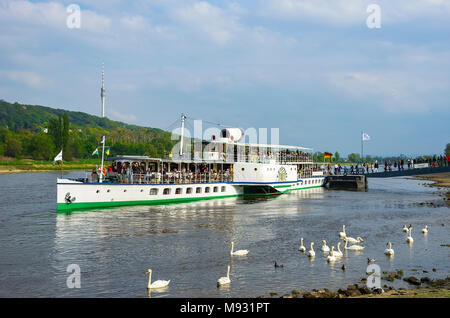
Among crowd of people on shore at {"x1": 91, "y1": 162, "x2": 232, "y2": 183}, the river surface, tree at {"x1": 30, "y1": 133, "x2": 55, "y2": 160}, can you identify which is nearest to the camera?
the river surface

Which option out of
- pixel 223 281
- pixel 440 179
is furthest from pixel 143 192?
pixel 440 179

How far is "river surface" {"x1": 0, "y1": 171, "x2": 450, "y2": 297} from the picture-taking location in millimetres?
19594

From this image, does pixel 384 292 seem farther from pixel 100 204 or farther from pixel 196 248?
pixel 100 204

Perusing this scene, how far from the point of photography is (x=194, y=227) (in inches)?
1380

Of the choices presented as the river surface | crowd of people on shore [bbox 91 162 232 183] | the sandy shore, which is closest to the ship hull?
crowd of people on shore [bbox 91 162 232 183]

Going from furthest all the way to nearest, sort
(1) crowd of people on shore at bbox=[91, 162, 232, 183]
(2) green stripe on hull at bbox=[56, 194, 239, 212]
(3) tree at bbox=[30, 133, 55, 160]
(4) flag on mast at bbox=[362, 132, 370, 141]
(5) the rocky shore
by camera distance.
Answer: (3) tree at bbox=[30, 133, 55, 160]
(4) flag on mast at bbox=[362, 132, 370, 141]
(1) crowd of people on shore at bbox=[91, 162, 232, 183]
(2) green stripe on hull at bbox=[56, 194, 239, 212]
(5) the rocky shore

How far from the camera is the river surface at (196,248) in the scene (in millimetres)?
19594

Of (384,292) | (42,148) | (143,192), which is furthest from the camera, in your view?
(42,148)

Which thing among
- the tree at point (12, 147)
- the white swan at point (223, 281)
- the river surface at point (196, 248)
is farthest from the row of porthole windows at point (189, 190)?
the tree at point (12, 147)

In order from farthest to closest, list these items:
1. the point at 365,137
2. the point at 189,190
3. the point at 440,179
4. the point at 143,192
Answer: the point at 440,179, the point at 365,137, the point at 189,190, the point at 143,192

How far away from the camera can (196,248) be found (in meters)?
27.2

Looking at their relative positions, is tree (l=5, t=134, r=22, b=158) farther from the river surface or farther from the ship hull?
the ship hull

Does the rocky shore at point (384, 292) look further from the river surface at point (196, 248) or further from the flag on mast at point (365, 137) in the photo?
the flag on mast at point (365, 137)
